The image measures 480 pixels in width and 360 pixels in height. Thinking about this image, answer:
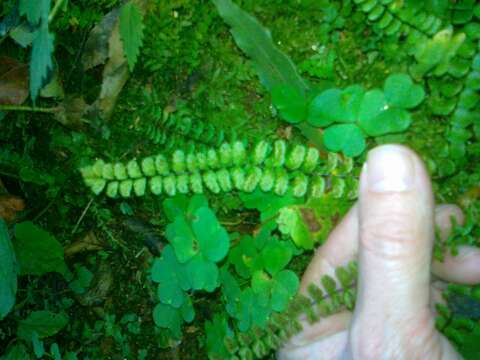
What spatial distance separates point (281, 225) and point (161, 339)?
4.45 feet

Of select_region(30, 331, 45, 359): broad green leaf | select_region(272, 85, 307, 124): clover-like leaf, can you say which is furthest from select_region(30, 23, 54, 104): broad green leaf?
select_region(30, 331, 45, 359): broad green leaf

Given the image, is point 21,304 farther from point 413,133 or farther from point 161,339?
point 413,133

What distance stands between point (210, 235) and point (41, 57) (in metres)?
1.19

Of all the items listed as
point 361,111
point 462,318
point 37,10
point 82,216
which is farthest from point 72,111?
point 462,318

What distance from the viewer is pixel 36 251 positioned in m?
3.21

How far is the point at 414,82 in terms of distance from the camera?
2.14 meters

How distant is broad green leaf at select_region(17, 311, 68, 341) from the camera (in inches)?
132

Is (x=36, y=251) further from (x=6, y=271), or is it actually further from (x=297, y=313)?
(x=297, y=313)

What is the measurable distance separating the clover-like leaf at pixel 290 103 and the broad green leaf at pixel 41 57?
3.54 feet

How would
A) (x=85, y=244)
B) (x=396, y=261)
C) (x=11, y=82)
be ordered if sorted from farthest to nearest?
(x=85, y=244)
(x=11, y=82)
(x=396, y=261)

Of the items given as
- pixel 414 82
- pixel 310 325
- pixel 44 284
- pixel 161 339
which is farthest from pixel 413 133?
pixel 44 284

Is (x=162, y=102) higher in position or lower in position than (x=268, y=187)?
higher

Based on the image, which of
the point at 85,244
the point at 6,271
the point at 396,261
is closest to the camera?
the point at 396,261

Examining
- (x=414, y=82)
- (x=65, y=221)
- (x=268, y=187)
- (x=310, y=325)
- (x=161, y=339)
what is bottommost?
(x=161, y=339)
